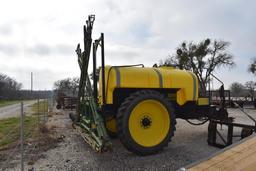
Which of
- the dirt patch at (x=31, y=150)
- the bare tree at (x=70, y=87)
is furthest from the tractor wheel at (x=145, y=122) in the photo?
the bare tree at (x=70, y=87)

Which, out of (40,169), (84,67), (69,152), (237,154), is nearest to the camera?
(237,154)

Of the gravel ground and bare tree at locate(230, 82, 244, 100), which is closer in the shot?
the gravel ground

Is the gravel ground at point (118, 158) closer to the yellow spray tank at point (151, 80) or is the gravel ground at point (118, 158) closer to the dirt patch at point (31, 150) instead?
the dirt patch at point (31, 150)

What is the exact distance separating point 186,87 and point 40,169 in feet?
12.7

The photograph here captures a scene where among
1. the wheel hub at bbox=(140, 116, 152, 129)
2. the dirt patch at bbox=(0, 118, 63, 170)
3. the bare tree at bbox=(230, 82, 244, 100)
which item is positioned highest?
the bare tree at bbox=(230, 82, 244, 100)

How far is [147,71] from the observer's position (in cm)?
650

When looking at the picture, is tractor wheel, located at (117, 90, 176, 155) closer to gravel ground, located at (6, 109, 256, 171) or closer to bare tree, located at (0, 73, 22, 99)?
gravel ground, located at (6, 109, 256, 171)

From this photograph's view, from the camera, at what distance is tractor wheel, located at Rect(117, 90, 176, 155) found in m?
5.81

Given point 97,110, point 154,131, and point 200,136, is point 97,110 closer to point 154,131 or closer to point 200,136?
point 154,131

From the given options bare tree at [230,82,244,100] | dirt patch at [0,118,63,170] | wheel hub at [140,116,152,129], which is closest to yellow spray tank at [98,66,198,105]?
wheel hub at [140,116,152,129]

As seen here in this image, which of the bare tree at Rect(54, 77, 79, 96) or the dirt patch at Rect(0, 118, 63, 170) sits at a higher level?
the bare tree at Rect(54, 77, 79, 96)

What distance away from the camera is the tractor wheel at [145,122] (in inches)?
229

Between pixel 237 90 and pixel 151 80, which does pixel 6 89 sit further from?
pixel 151 80

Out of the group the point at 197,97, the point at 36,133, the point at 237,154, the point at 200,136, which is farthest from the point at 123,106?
the point at 36,133
